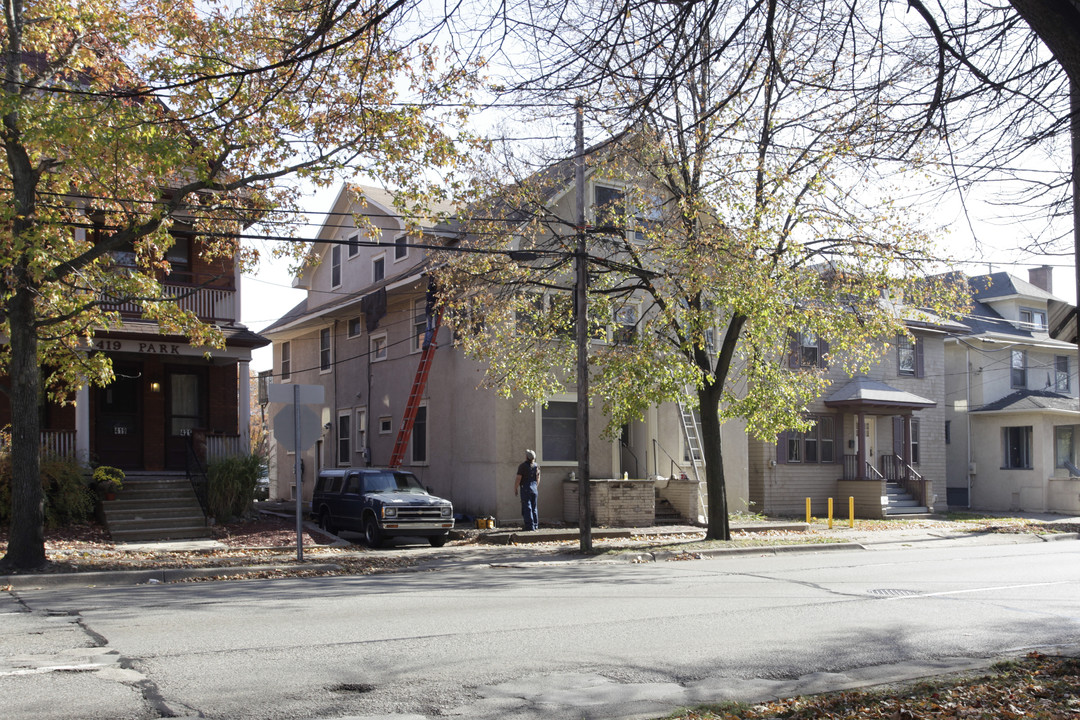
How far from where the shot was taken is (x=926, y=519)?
29.8 m

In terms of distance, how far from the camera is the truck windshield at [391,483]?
20.1 m

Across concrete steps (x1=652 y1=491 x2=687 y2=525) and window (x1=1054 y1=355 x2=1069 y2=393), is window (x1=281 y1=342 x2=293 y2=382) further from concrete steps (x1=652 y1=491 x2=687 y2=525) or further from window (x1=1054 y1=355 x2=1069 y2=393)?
window (x1=1054 y1=355 x2=1069 y2=393)

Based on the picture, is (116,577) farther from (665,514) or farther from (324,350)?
(324,350)

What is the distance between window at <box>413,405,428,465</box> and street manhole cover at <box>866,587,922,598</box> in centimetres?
1638

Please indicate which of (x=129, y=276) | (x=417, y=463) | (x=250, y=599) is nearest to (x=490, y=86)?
(x=250, y=599)

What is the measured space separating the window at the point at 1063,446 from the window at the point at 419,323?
78.9ft

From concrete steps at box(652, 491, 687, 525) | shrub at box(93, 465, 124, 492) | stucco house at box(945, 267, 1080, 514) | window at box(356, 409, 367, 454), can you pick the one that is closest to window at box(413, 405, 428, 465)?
window at box(356, 409, 367, 454)

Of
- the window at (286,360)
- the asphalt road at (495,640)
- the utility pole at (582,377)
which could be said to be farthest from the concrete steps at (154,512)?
the window at (286,360)

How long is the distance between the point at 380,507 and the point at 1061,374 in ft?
101

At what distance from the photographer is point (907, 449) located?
32.3 meters

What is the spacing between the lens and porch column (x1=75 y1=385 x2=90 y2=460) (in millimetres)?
20500

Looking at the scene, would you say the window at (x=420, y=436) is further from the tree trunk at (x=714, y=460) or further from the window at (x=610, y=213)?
the tree trunk at (x=714, y=460)

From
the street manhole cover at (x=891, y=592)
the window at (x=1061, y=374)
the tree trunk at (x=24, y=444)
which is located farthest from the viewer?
the window at (x=1061, y=374)

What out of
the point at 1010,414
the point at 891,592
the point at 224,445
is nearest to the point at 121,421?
the point at 224,445
